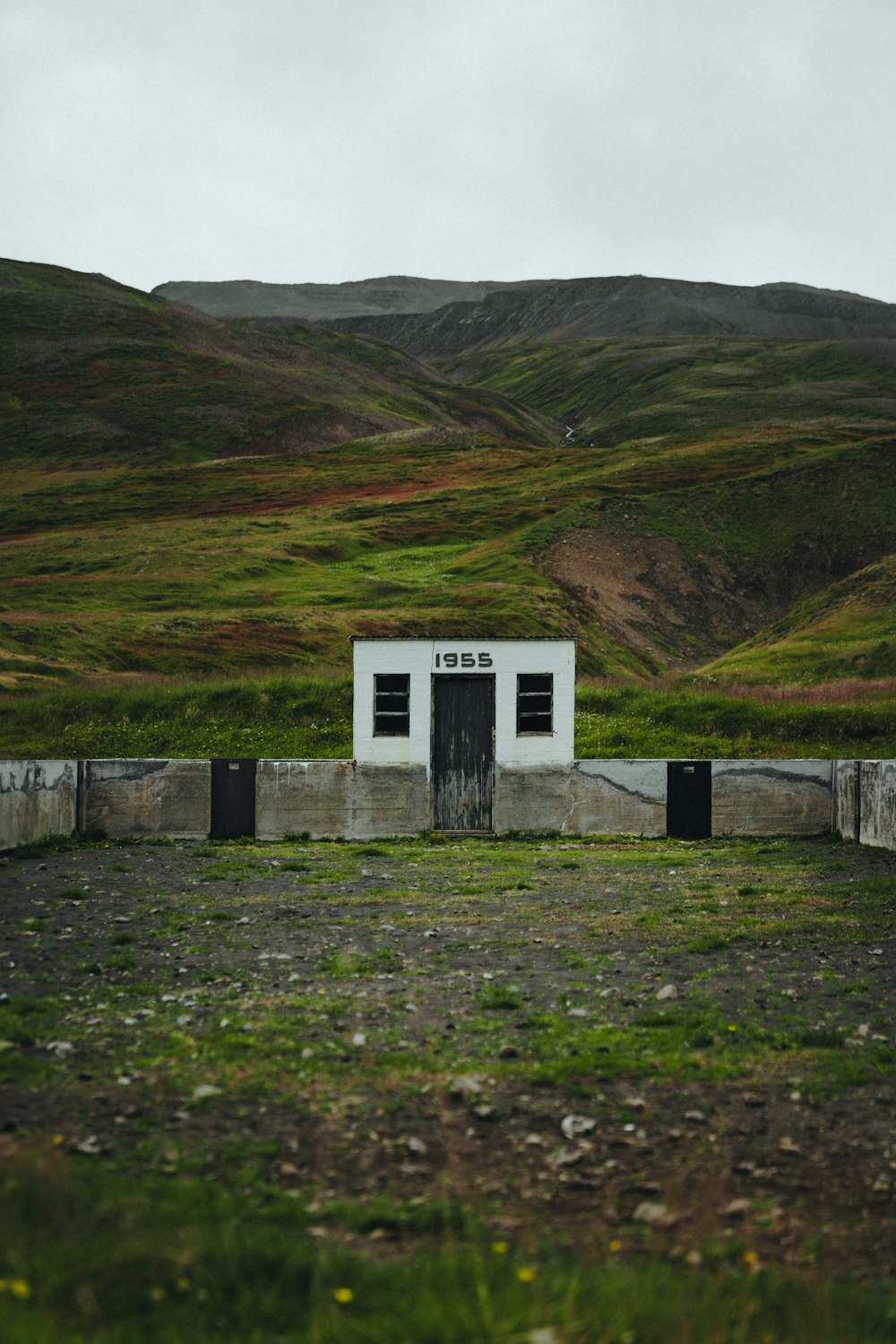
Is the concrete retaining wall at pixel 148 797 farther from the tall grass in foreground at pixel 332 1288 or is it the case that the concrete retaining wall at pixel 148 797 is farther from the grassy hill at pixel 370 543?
the tall grass in foreground at pixel 332 1288

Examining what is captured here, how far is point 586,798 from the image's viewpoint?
26.9 meters

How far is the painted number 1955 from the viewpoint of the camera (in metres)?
27.7

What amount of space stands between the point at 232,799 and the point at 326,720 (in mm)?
12162

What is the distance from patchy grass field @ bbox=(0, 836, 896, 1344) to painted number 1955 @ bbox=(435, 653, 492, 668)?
1178 cm

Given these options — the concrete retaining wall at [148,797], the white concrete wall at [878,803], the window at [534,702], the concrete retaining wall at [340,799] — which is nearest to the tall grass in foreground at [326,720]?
the window at [534,702]

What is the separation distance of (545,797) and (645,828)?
2166mm

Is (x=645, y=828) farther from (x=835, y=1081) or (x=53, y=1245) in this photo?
(x=53, y=1245)

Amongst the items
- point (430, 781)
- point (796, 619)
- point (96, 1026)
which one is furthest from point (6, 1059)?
point (796, 619)

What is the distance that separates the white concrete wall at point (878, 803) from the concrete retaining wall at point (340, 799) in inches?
346

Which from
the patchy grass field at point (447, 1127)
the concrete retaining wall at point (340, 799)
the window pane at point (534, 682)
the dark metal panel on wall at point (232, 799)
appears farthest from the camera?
the window pane at point (534, 682)

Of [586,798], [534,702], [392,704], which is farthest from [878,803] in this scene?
[392,704]

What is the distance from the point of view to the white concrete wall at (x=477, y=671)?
89.6 ft

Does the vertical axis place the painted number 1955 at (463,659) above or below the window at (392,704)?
above

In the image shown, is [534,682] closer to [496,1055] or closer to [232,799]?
[232,799]
